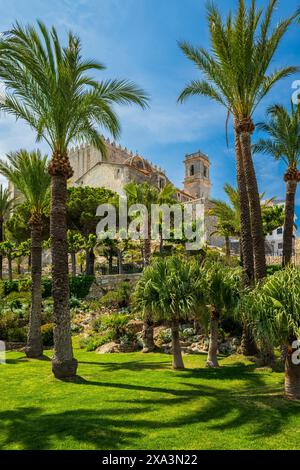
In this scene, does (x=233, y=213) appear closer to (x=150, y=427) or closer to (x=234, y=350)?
(x=234, y=350)

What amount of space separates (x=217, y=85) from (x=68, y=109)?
20.3ft

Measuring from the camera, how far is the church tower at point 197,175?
9869cm

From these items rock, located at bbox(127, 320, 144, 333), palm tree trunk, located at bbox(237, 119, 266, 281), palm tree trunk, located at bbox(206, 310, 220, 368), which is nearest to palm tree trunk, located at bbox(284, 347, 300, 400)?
palm tree trunk, located at bbox(206, 310, 220, 368)

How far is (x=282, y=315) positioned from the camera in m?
8.79

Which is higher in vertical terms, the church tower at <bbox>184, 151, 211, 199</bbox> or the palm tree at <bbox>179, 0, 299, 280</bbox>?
the church tower at <bbox>184, 151, 211, 199</bbox>

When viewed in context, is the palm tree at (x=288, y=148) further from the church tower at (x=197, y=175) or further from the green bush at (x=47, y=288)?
the church tower at (x=197, y=175)

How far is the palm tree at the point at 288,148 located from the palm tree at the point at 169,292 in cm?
506

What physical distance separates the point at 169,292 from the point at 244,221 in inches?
201

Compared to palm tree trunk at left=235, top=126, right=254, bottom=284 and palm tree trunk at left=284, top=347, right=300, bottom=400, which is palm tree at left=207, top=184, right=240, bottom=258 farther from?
palm tree trunk at left=284, top=347, right=300, bottom=400

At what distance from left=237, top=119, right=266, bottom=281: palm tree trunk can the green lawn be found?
3685 millimetres

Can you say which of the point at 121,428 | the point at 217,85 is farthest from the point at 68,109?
the point at 121,428

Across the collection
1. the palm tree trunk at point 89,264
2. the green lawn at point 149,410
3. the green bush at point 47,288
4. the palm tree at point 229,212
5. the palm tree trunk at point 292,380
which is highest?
the palm tree at point 229,212

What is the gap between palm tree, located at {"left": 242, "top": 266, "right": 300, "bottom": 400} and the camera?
8.77 metres

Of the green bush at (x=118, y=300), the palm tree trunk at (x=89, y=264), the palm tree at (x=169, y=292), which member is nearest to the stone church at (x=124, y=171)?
the palm tree trunk at (x=89, y=264)
